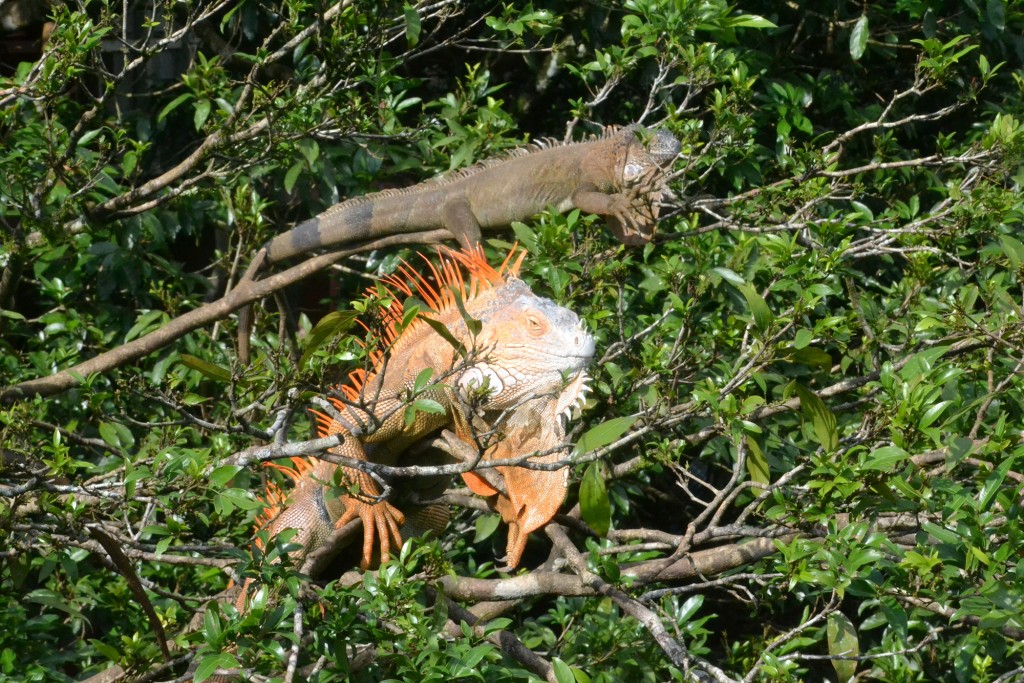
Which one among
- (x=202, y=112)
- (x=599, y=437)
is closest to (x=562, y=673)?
(x=599, y=437)

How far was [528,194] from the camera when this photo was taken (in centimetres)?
399

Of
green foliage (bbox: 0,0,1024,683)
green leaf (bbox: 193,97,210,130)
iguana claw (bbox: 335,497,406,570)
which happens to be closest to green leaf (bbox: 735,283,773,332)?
green foliage (bbox: 0,0,1024,683)

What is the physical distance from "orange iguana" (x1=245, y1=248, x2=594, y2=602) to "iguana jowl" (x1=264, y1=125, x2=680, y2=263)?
583mm

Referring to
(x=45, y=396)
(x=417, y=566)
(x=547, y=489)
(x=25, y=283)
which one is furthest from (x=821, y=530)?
(x=25, y=283)

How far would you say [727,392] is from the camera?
3363 mm

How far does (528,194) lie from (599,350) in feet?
1.80

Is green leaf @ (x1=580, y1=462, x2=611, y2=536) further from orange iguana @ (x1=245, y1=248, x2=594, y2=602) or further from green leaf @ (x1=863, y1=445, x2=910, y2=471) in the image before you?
green leaf @ (x1=863, y1=445, x2=910, y2=471)

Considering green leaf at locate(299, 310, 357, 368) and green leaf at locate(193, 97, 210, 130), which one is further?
green leaf at locate(193, 97, 210, 130)

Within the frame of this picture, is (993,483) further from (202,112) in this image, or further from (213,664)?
(202,112)

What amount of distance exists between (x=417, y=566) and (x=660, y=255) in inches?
52.2

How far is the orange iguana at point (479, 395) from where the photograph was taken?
2.87 m

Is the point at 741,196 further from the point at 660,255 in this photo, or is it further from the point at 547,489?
the point at 547,489

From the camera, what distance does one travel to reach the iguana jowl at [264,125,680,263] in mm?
3814

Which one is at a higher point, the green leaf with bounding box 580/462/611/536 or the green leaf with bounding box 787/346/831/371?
the green leaf with bounding box 580/462/611/536
